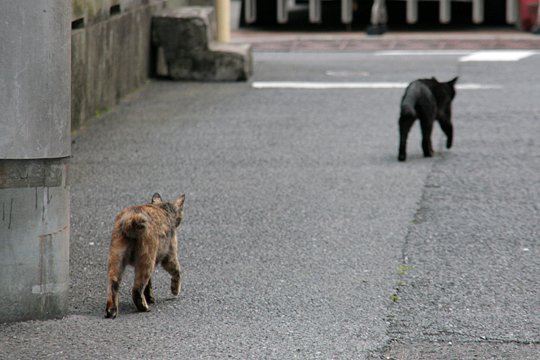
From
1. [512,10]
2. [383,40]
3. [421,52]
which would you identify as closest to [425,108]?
[421,52]

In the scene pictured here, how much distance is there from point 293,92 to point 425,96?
4337 millimetres

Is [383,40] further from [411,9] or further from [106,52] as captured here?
[106,52]

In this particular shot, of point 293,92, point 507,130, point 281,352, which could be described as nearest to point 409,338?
point 281,352

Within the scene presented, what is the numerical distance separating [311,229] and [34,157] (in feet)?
8.77

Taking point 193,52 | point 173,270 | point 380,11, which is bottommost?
point 173,270

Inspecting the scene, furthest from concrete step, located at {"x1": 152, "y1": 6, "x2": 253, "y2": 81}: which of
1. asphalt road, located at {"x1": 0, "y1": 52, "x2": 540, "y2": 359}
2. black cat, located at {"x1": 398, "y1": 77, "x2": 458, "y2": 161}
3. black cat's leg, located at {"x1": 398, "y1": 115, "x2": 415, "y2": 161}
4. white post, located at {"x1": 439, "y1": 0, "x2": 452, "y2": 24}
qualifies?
white post, located at {"x1": 439, "y1": 0, "x2": 452, "y2": 24}

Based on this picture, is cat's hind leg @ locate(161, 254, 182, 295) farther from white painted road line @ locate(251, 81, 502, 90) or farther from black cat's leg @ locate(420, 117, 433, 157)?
white painted road line @ locate(251, 81, 502, 90)

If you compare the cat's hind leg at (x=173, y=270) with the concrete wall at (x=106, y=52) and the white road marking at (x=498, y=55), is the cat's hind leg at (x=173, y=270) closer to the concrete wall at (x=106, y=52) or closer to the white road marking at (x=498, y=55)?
the concrete wall at (x=106, y=52)

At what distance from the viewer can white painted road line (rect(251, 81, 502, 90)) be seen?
48.3 feet

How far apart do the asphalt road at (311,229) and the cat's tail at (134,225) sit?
406 mm

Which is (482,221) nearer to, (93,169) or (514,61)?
(93,169)

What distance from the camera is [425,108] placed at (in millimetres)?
A: 10219

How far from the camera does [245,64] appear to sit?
15180mm

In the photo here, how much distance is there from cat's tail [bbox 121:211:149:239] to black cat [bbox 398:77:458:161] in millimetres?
4584
